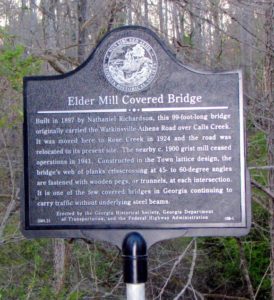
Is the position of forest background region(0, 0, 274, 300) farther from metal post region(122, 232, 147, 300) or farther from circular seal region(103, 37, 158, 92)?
circular seal region(103, 37, 158, 92)

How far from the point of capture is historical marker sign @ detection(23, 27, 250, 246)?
377 centimetres

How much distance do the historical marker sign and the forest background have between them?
1975 mm

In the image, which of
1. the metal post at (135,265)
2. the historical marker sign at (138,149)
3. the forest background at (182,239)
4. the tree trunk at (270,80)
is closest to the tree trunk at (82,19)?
the forest background at (182,239)

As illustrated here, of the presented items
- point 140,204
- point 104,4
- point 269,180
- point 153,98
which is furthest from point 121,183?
point 104,4

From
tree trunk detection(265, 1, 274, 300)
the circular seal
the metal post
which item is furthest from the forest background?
the circular seal

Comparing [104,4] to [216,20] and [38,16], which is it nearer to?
[216,20]

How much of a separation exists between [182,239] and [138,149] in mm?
4343

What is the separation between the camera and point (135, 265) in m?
3.76

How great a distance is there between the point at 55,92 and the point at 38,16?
8047mm

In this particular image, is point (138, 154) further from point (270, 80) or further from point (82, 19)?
point (82, 19)

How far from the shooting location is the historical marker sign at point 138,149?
377 centimetres

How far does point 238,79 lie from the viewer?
3.82 meters

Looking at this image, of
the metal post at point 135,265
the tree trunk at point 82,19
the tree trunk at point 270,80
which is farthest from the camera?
the tree trunk at point 82,19

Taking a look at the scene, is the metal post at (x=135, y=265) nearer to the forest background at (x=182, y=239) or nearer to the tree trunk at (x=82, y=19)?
the forest background at (x=182, y=239)
